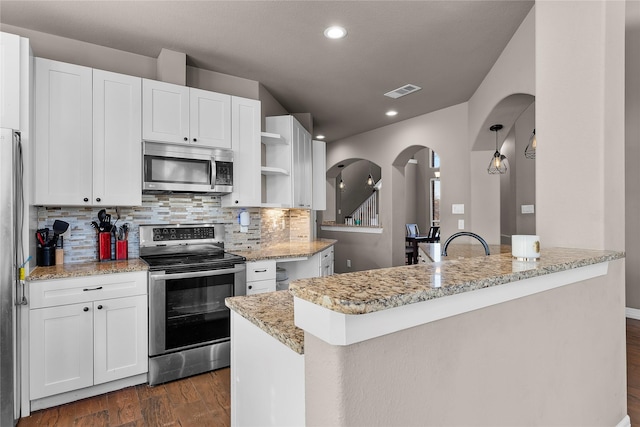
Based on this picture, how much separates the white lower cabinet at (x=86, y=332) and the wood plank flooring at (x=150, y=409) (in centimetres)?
12

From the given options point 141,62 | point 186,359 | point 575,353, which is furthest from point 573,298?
point 141,62

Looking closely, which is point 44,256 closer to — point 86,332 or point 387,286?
point 86,332

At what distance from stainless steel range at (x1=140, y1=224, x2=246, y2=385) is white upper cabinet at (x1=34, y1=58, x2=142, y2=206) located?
0.50 meters

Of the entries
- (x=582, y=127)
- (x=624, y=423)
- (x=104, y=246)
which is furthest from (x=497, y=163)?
(x=104, y=246)

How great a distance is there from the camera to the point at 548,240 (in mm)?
1821

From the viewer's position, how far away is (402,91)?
161 inches

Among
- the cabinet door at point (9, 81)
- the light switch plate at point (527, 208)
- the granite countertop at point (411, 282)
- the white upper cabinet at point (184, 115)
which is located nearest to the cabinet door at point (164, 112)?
the white upper cabinet at point (184, 115)

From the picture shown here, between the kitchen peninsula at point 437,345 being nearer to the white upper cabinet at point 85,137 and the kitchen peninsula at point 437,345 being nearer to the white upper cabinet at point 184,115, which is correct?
the white upper cabinet at point 85,137

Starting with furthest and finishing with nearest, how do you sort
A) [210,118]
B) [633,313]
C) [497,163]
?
[633,313] → [497,163] → [210,118]

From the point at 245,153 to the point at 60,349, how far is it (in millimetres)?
2080

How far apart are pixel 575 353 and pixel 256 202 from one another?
2721 mm

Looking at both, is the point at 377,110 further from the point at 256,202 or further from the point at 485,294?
the point at 485,294

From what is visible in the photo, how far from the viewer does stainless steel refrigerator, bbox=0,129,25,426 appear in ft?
6.42

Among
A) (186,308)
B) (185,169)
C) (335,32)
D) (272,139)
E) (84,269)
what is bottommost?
(186,308)
